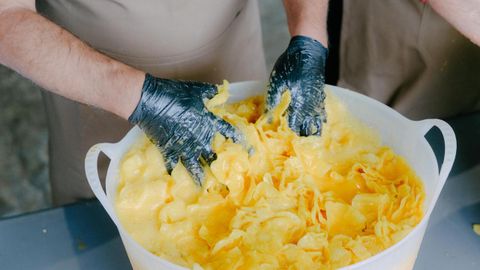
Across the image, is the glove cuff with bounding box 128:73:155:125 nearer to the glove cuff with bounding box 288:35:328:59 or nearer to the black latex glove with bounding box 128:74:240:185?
the black latex glove with bounding box 128:74:240:185

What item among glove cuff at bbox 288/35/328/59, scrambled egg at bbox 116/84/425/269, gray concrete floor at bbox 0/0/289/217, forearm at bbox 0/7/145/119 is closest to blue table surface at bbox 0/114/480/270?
scrambled egg at bbox 116/84/425/269

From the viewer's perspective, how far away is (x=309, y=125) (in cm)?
143

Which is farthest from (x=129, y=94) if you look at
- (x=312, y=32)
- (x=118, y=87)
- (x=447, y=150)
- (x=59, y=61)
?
(x=447, y=150)

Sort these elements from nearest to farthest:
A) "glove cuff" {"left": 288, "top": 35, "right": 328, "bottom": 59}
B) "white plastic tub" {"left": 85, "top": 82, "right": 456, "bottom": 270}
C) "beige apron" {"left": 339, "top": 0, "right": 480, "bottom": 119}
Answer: "white plastic tub" {"left": 85, "top": 82, "right": 456, "bottom": 270}
"glove cuff" {"left": 288, "top": 35, "right": 328, "bottom": 59}
"beige apron" {"left": 339, "top": 0, "right": 480, "bottom": 119}

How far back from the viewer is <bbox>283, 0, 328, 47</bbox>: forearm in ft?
5.17

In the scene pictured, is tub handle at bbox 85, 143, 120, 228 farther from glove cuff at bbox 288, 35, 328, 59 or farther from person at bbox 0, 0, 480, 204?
glove cuff at bbox 288, 35, 328, 59

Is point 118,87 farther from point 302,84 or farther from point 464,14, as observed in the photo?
point 464,14

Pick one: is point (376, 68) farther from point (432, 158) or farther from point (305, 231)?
point (305, 231)

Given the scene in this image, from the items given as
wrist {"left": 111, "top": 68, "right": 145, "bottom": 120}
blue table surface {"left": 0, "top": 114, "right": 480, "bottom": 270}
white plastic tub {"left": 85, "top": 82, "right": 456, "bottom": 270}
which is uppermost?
wrist {"left": 111, "top": 68, "right": 145, "bottom": 120}

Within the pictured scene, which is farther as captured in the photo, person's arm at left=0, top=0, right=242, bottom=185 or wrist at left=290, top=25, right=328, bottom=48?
wrist at left=290, top=25, right=328, bottom=48

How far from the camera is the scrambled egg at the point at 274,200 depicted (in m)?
1.15

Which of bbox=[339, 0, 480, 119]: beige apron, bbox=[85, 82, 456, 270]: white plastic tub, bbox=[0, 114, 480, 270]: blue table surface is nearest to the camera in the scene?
bbox=[85, 82, 456, 270]: white plastic tub

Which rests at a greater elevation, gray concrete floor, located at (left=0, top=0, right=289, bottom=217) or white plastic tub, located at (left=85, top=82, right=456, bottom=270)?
white plastic tub, located at (left=85, top=82, right=456, bottom=270)

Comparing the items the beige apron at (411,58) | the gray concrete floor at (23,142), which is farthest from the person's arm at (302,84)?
the gray concrete floor at (23,142)
